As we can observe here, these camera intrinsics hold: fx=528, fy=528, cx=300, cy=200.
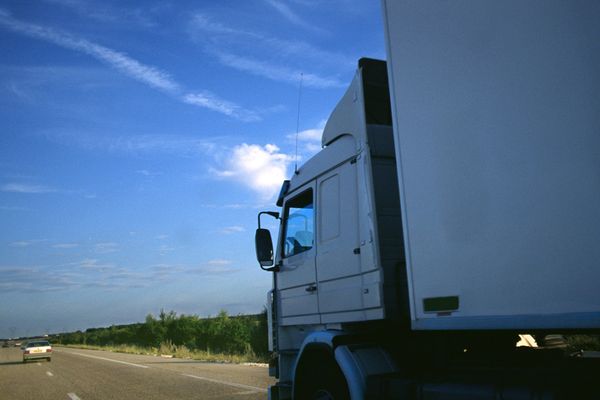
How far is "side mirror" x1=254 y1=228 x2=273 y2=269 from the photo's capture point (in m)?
5.89

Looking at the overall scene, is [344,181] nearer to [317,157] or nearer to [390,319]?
[317,157]

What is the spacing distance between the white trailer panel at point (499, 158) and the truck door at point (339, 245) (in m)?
1.14

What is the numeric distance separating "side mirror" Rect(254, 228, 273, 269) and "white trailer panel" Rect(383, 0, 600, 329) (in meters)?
2.61

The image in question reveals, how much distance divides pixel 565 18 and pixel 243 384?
36.6 ft

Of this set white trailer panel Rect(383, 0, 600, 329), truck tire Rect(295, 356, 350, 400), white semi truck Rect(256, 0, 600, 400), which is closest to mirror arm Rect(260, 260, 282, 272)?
white semi truck Rect(256, 0, 600, 400)

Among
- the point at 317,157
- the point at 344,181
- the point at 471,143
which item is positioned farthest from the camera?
the point at 317,157

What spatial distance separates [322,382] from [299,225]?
1722mm

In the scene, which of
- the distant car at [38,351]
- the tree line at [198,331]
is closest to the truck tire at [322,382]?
the distant car at [38,351]

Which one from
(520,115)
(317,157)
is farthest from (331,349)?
(520,115)

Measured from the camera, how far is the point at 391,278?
14.0 ft

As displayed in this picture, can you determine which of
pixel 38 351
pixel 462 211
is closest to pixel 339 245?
pixel 462 211

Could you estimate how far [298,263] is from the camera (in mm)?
5551

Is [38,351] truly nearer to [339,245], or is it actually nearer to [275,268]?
[275,268]

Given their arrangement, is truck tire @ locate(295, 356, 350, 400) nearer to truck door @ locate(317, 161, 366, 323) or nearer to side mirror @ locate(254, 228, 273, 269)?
truck door @ locate(317, 161, 366, 323)
